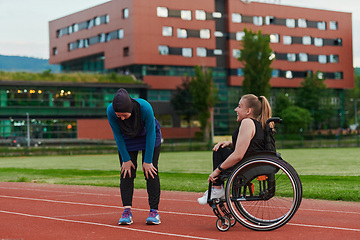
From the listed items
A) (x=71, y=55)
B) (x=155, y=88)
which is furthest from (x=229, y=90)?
(x=71, y=55)

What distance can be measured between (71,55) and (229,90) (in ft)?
80.0

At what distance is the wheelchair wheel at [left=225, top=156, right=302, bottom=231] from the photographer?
5344 mm

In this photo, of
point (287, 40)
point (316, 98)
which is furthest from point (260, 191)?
point (287, 40)

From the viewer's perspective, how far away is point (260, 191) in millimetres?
5531

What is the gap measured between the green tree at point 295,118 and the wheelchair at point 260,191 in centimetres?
5674

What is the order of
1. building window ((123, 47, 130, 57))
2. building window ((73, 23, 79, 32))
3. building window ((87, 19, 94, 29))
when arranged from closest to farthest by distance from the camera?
building window ((123, 47, 130, 57)), building window ((87, 19, 94, 29)), building window ((73, 23, 79, 32))

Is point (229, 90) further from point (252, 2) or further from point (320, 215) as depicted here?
point (320, 215)

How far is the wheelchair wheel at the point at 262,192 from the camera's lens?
5.34 metres

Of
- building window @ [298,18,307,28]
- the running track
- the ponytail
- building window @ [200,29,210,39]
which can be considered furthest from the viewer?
building window @ [298,18,307,28]

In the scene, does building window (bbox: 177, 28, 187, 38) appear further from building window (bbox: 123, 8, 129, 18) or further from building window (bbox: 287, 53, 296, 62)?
building window (bbox: 287, 53, 296, 62)

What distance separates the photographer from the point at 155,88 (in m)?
65.2

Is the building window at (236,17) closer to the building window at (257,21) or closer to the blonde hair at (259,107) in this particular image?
the building window at (257,21)

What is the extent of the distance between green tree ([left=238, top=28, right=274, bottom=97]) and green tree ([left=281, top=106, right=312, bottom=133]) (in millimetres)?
8455

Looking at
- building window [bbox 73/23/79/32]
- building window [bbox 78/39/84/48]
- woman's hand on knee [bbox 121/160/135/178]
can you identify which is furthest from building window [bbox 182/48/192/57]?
woman's hand on knee [bbox 121/160/135/178]
